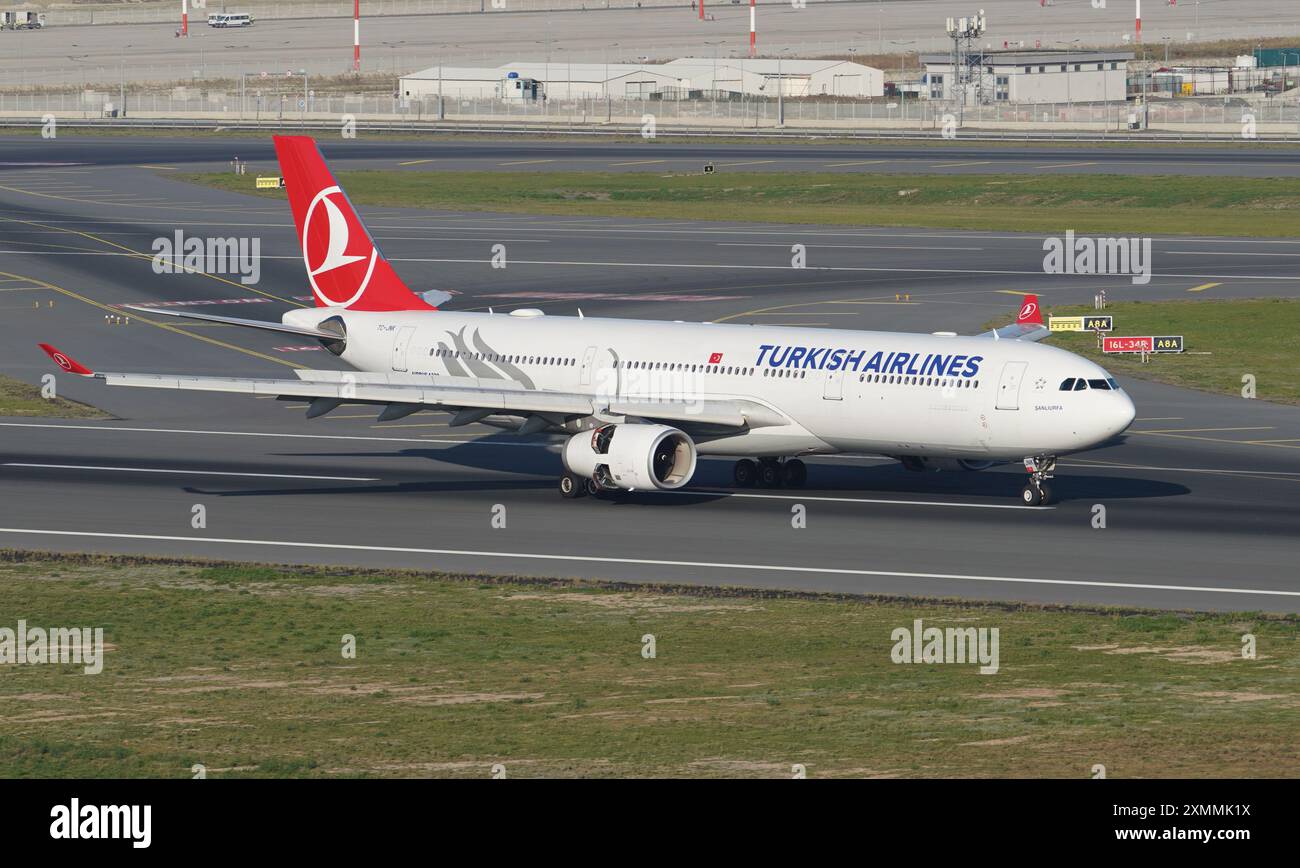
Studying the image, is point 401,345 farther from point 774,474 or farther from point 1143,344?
point 1143,344

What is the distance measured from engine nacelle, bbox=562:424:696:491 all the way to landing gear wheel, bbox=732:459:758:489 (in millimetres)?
3863

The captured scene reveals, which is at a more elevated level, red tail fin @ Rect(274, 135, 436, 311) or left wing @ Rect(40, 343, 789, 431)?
red tail fin @ Rect(274, 135, 436, 311)

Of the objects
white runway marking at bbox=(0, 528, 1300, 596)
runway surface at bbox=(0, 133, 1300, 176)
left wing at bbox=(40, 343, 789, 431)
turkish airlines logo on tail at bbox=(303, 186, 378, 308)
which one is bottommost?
white runway marking at bbox=(0, 528, 1300, 596)

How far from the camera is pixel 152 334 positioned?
87.2 m

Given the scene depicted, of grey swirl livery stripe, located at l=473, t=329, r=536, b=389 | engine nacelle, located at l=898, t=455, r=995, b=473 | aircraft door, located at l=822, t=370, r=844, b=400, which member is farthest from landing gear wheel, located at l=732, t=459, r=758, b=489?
grey swirl livery stripe, located at l=473, t=329, r=536, b=389

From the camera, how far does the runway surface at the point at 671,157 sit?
155 m

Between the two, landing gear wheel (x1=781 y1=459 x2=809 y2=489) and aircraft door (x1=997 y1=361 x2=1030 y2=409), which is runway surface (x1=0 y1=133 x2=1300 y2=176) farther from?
aircraft door (x1=997 y1=361 x2=1030 y2=409)

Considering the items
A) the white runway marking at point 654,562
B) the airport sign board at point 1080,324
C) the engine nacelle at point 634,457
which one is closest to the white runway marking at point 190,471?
the engine nacelle at point 634,457

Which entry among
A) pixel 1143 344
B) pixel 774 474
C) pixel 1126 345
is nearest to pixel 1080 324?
pixel 1126 345

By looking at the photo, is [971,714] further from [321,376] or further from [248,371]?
[248,371]

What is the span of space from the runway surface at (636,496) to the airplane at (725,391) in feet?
5.75

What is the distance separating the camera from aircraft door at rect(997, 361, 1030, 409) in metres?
50.7

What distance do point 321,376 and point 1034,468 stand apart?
70.8 ft
